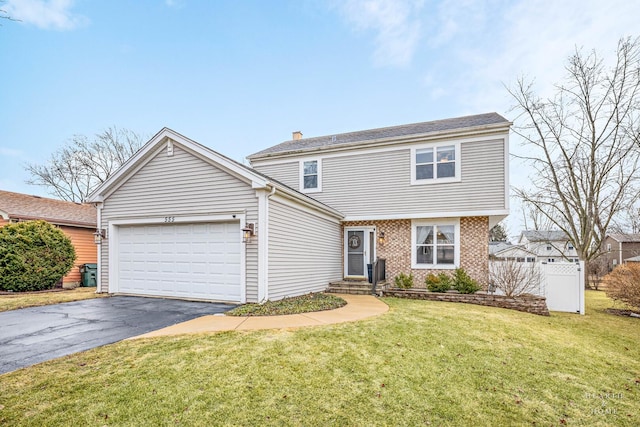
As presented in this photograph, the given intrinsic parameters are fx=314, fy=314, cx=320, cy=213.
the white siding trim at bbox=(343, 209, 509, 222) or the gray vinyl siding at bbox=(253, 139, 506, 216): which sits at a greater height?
the gray vinyl siding at bbox=(253, 139, 506, 216)

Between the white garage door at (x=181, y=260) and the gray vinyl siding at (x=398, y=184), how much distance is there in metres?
5.28

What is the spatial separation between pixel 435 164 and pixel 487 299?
16.0 feet

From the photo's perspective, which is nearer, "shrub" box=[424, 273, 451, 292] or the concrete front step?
"shrub" box=[424, 273, 451, 292]

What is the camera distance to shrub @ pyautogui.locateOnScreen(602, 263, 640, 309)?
31.5 ft

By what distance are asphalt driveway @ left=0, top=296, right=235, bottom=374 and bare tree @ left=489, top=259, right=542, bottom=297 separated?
8331mm

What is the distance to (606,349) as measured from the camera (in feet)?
18.9

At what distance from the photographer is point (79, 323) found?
240 inches

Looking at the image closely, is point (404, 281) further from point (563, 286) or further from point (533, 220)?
point (533, 220)

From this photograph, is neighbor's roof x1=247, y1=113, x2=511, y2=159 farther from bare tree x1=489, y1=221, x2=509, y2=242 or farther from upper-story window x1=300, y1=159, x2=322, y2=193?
bare tree x1=489, y1=221, x2=509, y2=242

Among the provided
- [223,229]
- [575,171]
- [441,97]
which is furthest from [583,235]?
[223,229]

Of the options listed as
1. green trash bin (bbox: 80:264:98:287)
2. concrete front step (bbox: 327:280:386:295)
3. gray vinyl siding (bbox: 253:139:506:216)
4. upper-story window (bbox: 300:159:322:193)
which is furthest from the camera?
green trash bin (bbox: 80:264:98:287)

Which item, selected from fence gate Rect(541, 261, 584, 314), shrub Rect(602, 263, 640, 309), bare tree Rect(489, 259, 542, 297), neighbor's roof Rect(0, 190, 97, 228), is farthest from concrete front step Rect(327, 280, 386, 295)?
neighbor's roof Rect(0, 190, 97, 228)

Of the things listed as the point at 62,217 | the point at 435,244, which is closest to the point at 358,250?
the point at 435,244

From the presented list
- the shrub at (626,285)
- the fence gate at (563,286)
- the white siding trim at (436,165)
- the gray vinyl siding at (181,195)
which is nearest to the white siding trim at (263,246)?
the gray vinyl siding at (181,195)
